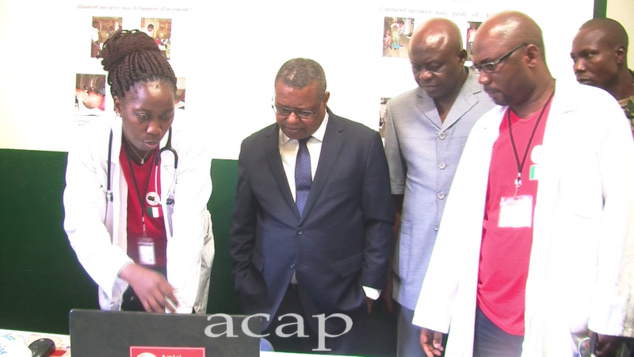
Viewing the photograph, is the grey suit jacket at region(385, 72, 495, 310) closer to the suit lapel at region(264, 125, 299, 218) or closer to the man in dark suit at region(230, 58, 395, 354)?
the man in dark suit at region(230, 58, 395, 354)

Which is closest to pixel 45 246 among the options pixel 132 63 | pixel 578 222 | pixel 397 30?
pixel 132 63

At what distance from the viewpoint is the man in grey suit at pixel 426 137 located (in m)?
1.88

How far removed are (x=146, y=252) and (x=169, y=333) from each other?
30.2 inches

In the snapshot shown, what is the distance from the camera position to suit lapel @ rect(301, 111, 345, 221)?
1920 mm

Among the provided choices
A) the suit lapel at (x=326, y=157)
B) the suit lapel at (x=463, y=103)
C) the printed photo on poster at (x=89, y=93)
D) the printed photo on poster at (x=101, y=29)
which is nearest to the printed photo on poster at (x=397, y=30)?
the suit lapel at (x=463, y=103)

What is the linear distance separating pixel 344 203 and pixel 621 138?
0.95 m

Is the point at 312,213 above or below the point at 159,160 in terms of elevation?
below

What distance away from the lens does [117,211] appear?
1.70 m

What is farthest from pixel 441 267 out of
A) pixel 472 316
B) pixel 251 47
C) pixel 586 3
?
pixel 586 3

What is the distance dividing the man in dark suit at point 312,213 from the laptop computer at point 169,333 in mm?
843

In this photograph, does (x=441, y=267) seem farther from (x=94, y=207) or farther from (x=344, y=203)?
(x=94, y=207)

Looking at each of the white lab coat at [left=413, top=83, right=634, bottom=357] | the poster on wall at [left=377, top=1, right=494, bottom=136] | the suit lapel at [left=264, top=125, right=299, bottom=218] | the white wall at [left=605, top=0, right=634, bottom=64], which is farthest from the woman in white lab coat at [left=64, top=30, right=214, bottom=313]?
the white wall at [left=605, top=0, right=634, bottom=64]

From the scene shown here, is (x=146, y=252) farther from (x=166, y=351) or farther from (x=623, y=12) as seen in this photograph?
(x=623, y=12)

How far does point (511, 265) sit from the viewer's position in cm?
158
